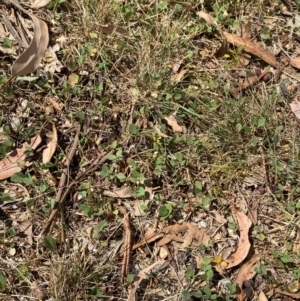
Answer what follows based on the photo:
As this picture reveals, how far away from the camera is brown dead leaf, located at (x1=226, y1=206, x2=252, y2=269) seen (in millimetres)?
2684

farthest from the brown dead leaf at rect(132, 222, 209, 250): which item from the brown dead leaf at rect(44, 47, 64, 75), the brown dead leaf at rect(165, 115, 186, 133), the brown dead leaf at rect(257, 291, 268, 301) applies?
the brown dead leaf at rect(44, 47, 64, 75)

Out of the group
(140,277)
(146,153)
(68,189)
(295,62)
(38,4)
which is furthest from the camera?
(295,62)

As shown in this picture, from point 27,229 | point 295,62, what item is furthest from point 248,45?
point 27,229

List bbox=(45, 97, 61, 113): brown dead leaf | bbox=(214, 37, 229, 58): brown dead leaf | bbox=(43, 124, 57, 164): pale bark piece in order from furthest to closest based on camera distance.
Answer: bbox=(214, 37, 229, 58): brown dead leaf
bbox=(45, 97, 61, 113): brown dead leaf
bbox=(43, 124, 57, 164): pale bark piece

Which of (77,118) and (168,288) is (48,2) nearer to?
(77,118)

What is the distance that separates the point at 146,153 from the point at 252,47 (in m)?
0.93

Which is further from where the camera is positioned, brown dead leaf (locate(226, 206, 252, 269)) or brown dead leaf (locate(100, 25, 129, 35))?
brown dead leaf (locate(100, 25, 129, 35))

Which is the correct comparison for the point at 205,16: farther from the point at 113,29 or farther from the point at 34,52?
the point at 34,52

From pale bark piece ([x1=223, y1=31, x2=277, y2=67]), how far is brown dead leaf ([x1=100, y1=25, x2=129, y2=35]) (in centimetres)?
59

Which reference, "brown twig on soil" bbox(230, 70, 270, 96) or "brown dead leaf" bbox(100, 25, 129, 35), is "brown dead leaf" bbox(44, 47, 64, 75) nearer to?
"brown dead leaf" bbox(100, 25, 129, 35)

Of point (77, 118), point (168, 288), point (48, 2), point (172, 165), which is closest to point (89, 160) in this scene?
point (77, 118)

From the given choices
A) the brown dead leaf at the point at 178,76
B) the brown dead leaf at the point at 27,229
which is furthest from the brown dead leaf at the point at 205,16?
the brown dead leaf at the point at 27,229

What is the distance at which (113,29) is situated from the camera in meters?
3.06

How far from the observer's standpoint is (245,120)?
2916 millimetres
